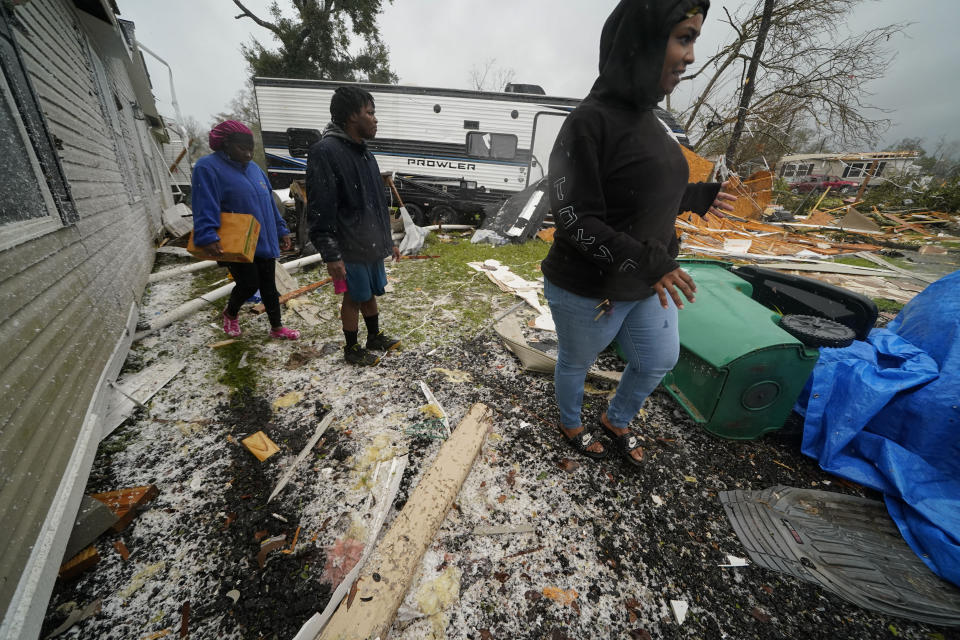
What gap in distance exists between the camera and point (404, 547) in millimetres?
1661

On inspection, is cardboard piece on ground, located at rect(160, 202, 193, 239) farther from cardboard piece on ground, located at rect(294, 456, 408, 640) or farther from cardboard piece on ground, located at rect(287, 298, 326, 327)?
cardboard piece on ground, located at rect(294, 456, 408, 640)

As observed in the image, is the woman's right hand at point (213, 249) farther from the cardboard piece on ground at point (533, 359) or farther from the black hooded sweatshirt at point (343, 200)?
the cardboard piece on ground at point (533, 359)

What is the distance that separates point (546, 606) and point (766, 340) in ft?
6.46

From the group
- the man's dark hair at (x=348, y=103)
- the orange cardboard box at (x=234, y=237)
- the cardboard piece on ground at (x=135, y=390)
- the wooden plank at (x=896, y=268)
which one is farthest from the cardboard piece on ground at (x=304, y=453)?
the wooden plank at (x=896, y=268)

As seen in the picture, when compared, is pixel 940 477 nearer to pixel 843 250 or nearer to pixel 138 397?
pixel 138 397

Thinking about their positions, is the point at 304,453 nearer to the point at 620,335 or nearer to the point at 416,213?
the point at 620,335

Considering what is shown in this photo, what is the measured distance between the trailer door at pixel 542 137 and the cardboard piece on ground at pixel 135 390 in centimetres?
853

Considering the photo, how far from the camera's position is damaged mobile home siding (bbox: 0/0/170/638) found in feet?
4.55

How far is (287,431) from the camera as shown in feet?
7.89

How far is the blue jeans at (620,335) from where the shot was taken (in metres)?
1.70

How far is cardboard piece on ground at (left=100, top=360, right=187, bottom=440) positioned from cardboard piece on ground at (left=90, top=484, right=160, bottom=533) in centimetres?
67

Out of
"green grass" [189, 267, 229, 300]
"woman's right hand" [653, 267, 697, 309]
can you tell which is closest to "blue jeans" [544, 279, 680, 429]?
"woman's right hand" [653, 267, 697, 309]

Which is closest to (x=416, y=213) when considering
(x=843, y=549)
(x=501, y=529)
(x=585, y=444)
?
(x=585, y=444)

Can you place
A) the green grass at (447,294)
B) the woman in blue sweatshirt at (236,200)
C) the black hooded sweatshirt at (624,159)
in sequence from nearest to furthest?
the black hooded sweatshirt at (624,159) < the woman in blue sweatshirt at (236,200) < the green grass at (447,294)
